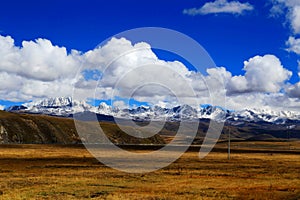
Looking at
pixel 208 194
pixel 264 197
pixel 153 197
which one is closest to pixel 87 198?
pixel 153 197

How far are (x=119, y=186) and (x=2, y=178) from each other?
15227 millimetres

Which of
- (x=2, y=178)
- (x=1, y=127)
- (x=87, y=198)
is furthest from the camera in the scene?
(x=1, y=127)

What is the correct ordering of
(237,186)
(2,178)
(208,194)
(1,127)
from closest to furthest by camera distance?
1. (208,194)
2. (237,186)
3. (2,178)
4. (1,127)

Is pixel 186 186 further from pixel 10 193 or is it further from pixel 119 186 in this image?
pixel 10 193

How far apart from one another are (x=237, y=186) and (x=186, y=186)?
18.1ft

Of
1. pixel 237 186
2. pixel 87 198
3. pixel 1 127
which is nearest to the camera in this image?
pixel 87 198

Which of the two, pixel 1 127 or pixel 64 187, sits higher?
pixel 1 127

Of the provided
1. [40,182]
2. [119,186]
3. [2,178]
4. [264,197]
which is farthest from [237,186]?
[2,178]

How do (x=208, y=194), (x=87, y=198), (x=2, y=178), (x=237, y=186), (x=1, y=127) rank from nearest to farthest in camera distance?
(x=87, y=198)
(x=208, y=194)
(x=237, y=186)
(x=2, y=178)
(x=1, y=127)

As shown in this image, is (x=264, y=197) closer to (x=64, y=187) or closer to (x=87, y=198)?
(x=87, y=198)

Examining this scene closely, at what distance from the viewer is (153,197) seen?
31094 millimetres

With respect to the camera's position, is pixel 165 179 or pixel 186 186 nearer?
pixel 186 186

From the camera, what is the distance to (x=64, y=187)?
122 ft

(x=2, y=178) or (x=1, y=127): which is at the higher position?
(x=1, y=127)
